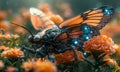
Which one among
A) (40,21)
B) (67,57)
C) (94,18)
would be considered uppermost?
(40,21)

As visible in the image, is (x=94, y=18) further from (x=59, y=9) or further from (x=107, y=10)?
(x=59, y=9)

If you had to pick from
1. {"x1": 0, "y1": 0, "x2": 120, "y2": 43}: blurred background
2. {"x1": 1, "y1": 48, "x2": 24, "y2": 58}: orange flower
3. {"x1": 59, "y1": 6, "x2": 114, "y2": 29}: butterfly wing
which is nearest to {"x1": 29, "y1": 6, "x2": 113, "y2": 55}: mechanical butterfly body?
{"x1": 59, "y1": 6, "x2": 114, "y2": 29}: butterfly wing

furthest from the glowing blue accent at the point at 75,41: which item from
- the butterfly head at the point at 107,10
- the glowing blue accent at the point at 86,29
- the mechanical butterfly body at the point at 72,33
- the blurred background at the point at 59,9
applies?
the blurred background at the point at 59,9

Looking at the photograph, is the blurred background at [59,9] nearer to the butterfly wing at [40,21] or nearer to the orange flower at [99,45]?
the butterfly wing at [40,21]

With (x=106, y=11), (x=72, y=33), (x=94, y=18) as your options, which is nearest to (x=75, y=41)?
(x=72, y=33)

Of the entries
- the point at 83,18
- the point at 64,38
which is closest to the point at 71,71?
the point at 64,38

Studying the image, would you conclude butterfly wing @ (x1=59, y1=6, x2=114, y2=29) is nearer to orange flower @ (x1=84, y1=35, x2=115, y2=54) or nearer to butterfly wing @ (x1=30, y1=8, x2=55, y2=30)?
butterfly wing @ (x1=30, y1=8, x2=55, y2=30)

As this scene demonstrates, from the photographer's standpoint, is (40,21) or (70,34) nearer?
(70,34)
